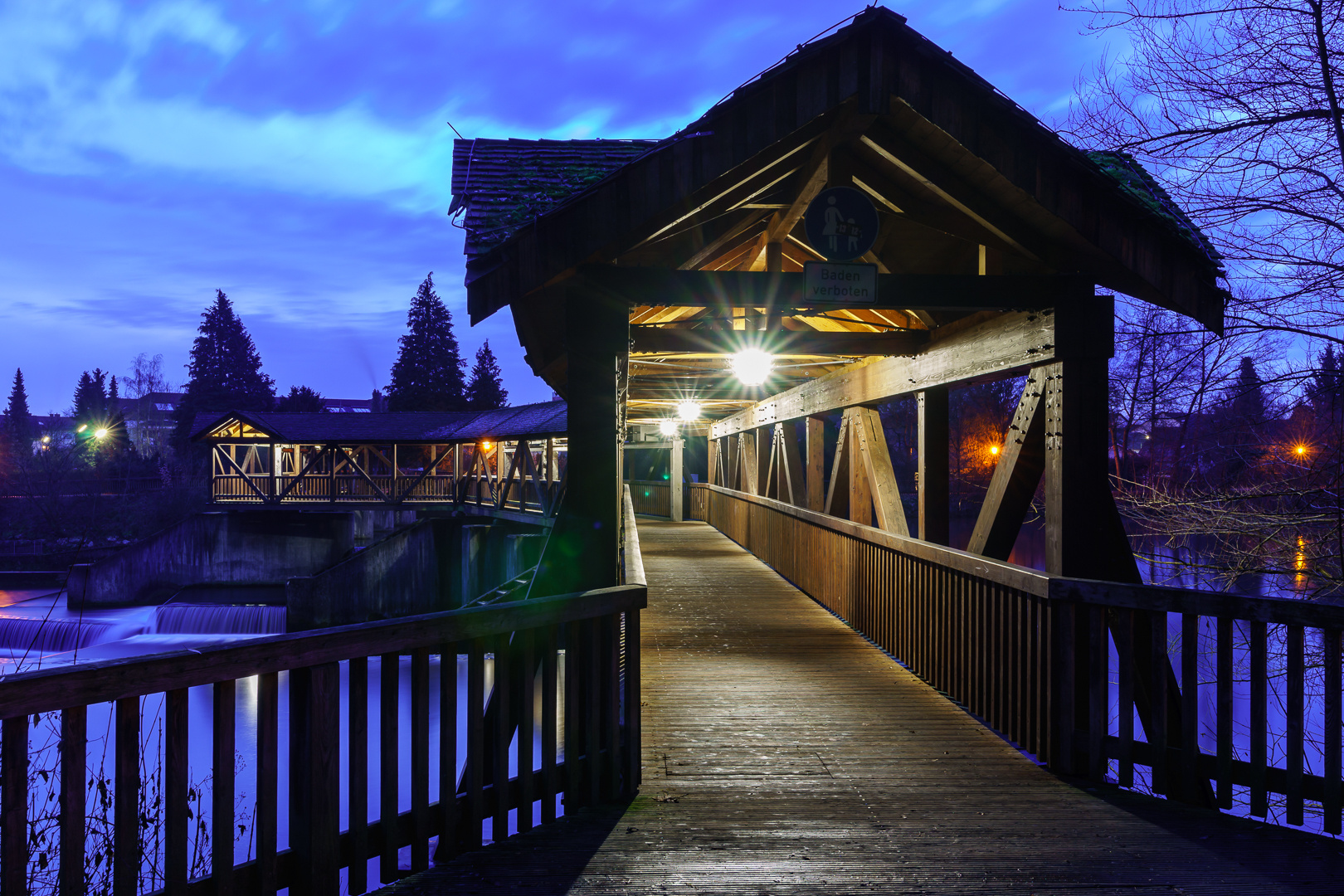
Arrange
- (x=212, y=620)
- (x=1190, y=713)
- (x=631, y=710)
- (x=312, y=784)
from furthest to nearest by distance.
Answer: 1. (x=212, y=620)
2. (x=631, y=710)
3. (x=1190, y=713)
4. (x=312, y=784)

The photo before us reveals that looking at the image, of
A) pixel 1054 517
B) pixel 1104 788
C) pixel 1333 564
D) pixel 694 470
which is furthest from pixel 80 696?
Result: pixel 694 470

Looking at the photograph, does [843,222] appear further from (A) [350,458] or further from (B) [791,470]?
(A) [350,458]

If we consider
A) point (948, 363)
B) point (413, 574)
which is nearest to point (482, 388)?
point (413, 574)

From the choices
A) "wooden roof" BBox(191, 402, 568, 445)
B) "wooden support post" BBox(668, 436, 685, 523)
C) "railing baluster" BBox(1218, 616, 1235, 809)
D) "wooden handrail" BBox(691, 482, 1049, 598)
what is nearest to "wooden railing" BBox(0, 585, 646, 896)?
"wooden handrail" BBox(691, 482, 1049, 598)

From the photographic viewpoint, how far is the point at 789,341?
6.64m

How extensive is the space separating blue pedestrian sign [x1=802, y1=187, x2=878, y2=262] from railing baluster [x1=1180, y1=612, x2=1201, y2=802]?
2.53 m

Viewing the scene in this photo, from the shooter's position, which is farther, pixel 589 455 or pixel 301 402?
pixel 301 402

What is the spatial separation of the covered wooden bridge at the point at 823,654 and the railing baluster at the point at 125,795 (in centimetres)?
1

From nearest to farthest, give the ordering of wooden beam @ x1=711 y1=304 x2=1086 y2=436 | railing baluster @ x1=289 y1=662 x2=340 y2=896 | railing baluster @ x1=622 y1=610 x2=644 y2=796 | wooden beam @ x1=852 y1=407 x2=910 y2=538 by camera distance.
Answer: railing baluster @ x1=289 y1=662 x2=340 y2=896 → railing baluster @ x1=622 y1=610 x2=644 y2=796 → wooden beam @ x1=711 y1=304 x2=1086 y2=436 → wooden beam @ x1=852 y1=407 x2=910 y2=538

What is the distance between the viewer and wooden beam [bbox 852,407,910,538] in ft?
22.7

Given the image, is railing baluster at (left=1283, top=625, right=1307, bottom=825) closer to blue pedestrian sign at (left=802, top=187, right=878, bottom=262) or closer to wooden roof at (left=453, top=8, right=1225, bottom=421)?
→ wooden roof at (left=453, top=8, right=1225, bottom=421)

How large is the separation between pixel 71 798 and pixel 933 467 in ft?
19.6

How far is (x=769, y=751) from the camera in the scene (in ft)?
13.5

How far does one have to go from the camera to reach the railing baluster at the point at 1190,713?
3307 millimetres
